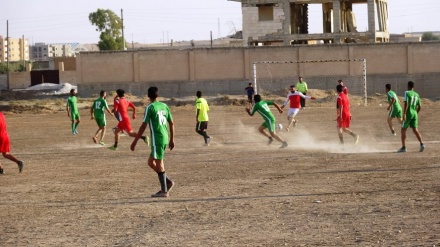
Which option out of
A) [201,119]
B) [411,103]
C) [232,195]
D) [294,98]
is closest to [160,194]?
[232,195]

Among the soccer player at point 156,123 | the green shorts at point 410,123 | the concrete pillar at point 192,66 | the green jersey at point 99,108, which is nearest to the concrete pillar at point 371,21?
the concrete pillar at point 192,66

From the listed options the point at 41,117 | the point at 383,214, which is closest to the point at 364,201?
the point at 383,214

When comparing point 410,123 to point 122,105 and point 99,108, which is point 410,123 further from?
point 99,108

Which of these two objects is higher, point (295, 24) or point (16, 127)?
point (295, 24)

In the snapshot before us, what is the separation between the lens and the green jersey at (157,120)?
14.1 metres

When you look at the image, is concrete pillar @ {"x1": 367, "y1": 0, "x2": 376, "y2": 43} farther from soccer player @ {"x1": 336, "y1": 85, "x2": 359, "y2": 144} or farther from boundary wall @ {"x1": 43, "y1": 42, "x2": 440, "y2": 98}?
soccer player @ {"x1": 336, "y1": 85, "x2": 359, "y2": 144}

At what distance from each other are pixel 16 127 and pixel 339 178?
2301cm

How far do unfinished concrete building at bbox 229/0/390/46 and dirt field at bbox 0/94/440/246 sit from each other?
4293 cm

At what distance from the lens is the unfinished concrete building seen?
6950 cm

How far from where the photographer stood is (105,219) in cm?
1236

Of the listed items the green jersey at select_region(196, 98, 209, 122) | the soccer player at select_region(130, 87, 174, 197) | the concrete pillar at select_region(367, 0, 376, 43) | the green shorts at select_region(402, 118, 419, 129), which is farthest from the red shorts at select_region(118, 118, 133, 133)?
the concrete pillar at select_region(367, 0, 376, 43)

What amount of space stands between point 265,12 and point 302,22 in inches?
148

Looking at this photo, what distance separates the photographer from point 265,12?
74.1 meters

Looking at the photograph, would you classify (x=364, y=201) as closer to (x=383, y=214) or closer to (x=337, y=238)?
(x=383, y=214)
